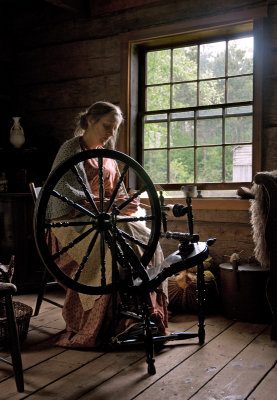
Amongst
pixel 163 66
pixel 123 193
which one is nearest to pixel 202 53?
pixel 163 66

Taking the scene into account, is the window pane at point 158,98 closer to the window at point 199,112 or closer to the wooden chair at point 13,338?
the window at point 199,112

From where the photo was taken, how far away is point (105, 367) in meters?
2.38

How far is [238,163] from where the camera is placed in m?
3.81

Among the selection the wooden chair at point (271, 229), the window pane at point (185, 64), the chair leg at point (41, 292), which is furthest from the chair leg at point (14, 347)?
the window pane at point (185, 64)

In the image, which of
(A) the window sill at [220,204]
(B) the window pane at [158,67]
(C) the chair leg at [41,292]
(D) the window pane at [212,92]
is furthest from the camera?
(B) the window pane at [158,67]

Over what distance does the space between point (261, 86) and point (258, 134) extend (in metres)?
0.36

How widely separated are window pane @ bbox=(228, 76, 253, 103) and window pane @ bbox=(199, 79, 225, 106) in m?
0.07

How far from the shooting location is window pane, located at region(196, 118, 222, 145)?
3.92 metres

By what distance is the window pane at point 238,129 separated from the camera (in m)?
3.79

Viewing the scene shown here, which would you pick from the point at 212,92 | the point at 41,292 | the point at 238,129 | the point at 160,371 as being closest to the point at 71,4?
the point at 212,92

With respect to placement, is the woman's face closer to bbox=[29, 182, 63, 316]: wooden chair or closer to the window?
bbox=[29, 182, 63, 316]: wooden chair

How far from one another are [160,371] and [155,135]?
92.6 inches

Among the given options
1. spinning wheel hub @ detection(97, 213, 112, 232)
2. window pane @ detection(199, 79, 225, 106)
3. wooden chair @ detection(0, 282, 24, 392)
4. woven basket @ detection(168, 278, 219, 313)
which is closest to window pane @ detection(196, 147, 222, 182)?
window pane @ detection(199, 79, 225, 106)

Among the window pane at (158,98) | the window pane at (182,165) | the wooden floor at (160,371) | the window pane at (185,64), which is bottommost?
the wooden floor at (160,371)
